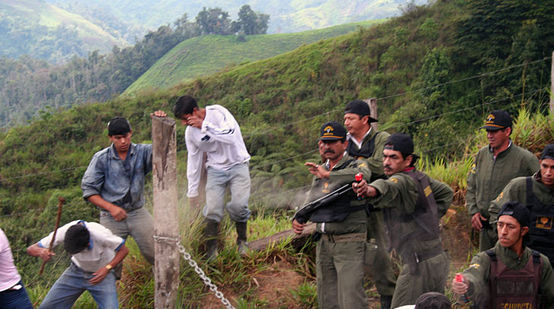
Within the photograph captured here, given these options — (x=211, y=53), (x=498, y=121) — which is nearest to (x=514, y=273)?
(x=498, y=121)

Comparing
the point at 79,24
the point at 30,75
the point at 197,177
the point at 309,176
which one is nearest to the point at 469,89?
the point at 309,176

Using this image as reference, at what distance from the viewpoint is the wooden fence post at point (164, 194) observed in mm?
3779

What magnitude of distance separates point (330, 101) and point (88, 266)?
Result: 24636 mm

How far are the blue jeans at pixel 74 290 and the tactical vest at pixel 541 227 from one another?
123 inches

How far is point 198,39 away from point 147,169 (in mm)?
68655

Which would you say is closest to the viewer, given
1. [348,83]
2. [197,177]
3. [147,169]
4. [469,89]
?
[147,169]

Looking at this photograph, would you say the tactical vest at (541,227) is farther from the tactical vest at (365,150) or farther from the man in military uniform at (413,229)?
the tactical vest at (365,150)

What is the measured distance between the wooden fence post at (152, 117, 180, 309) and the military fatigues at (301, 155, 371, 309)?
1.07 metres

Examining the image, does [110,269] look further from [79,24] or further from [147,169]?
[79,24]

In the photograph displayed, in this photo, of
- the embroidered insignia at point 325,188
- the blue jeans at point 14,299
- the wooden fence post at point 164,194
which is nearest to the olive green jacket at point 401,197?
the embroidered insignia at point 325,188

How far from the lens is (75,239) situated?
12.3ft

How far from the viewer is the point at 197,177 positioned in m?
4.98

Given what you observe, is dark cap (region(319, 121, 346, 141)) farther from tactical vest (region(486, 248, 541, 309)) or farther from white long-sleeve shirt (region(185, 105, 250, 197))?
tactical vest (region(486, 248, 541, 309))

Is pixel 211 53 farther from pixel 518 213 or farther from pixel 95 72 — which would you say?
pixel 518 213
